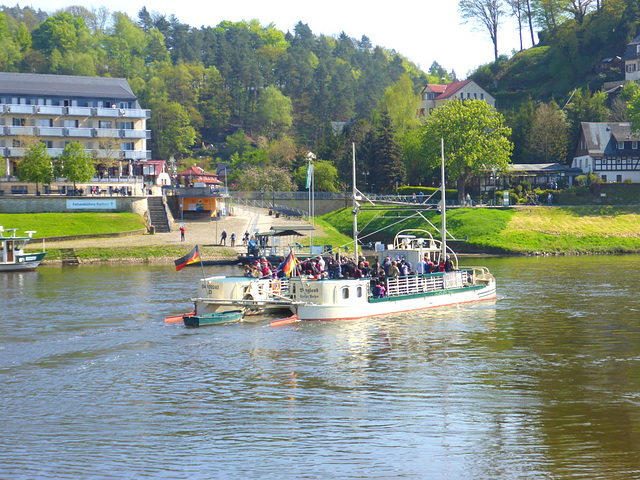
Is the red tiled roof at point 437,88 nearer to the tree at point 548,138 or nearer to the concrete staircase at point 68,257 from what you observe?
the tree at point 548,138

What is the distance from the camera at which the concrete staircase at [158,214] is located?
289 feet

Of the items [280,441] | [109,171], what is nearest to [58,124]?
[109,171]

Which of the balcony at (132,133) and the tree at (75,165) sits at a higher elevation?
the balcony at (132,133)

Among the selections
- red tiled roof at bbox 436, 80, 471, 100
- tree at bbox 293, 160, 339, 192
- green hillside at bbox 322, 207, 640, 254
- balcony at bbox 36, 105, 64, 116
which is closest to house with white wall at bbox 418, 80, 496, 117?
red tiled roof at bbox 436, 80, 471, 100

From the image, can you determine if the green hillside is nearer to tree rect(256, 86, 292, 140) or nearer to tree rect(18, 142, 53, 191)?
tree rect(18, 142, 53, 191)

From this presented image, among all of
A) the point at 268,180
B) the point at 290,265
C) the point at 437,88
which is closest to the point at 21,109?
the point at 268,180

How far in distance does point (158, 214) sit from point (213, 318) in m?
57.3

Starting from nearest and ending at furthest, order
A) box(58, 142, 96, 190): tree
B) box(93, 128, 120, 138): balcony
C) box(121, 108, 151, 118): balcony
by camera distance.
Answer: box(58, 142, 96, 190): tree < box(93, 128, 120, 138): balcony < box(121, 108, 151, 118): balcony

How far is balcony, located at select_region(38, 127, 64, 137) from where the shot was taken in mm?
105812

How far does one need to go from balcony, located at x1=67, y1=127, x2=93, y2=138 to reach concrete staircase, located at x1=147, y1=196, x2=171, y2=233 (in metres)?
18.4

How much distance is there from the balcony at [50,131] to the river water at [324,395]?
6759 centimetres

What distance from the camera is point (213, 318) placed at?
37.6m

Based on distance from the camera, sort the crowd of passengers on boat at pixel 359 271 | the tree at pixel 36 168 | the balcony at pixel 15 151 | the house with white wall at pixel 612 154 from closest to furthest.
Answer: the crowd of passengers on boat at pixel 359 271
the tree at pixel 36 168
the balcony at pixel 15 151
the house with white wall at pixel 612 154

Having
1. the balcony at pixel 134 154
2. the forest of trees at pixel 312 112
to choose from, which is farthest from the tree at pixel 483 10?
the balcony at pixel 134 154
